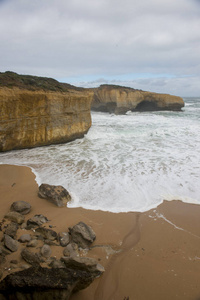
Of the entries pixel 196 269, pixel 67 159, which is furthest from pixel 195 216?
pixel 67 159

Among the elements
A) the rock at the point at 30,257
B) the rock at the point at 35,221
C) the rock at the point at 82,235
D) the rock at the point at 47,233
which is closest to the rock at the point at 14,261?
the rock at the point at 30,257

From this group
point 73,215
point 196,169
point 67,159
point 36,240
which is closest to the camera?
point 36,240

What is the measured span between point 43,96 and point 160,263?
290 inches

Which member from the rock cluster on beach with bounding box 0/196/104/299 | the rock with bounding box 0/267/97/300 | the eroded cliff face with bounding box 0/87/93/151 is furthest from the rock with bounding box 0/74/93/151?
the rock with bounding box 0/267/97/300

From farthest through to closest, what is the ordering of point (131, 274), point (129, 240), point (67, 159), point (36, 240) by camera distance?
point (67, 159) → point (129, 240) → point (36, 240) → point (131, 274)

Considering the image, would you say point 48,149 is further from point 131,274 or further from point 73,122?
point 131,274

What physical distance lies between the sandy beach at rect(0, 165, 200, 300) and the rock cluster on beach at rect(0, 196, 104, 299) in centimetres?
11

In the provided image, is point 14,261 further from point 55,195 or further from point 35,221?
point 55,195

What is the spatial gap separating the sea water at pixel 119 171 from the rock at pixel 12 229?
125cm

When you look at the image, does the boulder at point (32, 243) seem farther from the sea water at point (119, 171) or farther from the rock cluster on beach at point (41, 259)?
the sea water at point (119, 171)

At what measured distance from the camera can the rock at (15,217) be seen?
3.34 metres

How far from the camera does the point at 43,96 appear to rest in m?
8.00

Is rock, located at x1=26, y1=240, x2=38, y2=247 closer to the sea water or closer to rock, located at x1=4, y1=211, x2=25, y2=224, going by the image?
rock, located at x1=4, y1=211, x2=25, y2=224

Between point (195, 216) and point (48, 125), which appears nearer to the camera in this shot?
point (195, 216)
